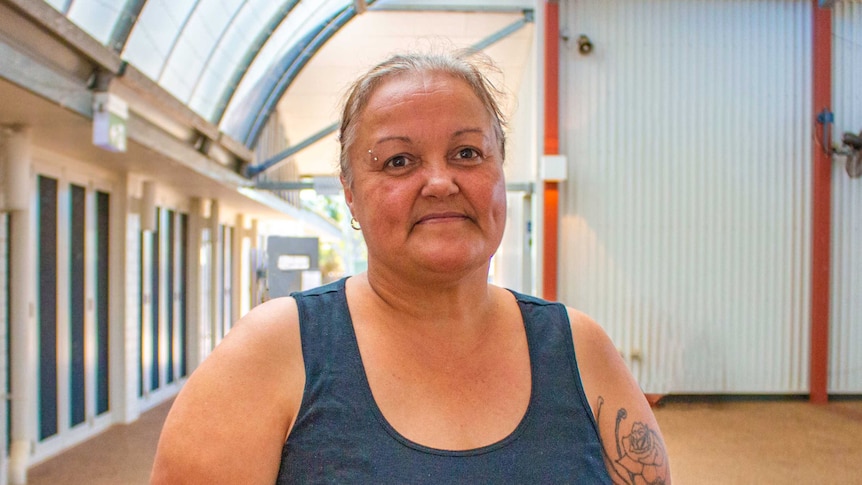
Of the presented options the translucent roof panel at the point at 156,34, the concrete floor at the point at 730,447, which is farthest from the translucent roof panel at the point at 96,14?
the concrete floor at the point at 730,447

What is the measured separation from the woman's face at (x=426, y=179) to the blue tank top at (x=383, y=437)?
0.52 ft

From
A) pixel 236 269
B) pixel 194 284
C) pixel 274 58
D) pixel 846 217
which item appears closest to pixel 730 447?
pixel 846 217

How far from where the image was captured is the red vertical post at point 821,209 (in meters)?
7.34

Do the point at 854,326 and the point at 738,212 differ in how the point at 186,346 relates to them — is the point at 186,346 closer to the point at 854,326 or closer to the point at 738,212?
the point at 738,212

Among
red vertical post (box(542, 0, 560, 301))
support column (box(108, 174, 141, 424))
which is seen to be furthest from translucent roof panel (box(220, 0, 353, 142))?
red vertical post (box(542, 0, 560, 301))

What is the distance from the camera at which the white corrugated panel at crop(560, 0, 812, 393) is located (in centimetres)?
747

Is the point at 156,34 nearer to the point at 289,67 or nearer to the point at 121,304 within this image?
the point at 289,67

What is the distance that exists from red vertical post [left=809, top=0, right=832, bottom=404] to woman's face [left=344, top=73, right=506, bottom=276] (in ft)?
24.3

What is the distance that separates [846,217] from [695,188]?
1.59 meters

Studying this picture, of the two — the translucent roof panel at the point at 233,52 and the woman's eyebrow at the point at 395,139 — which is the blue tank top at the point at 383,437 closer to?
the woman's eyebrow at the point at 395,139

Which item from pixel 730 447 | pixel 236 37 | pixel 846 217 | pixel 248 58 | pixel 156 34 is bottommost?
pixel 730 447

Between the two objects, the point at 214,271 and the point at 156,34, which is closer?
the point at 156,34

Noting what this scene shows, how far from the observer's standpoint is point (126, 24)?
15.8ft

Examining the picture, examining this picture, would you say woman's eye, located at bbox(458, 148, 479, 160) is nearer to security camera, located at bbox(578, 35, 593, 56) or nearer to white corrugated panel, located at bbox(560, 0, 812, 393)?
white corrugated panel, located at bbox(560, 0, 812, 393)
